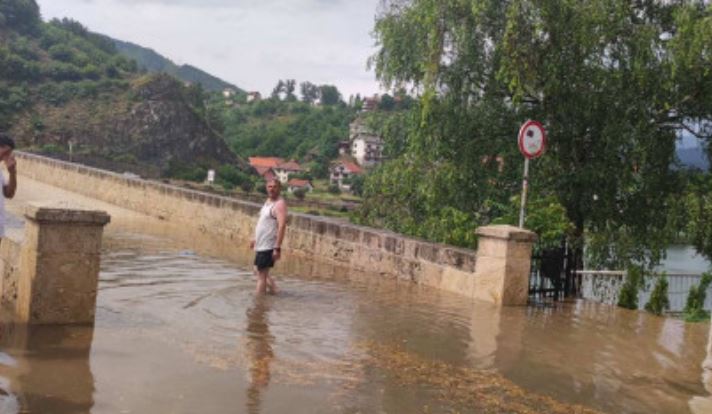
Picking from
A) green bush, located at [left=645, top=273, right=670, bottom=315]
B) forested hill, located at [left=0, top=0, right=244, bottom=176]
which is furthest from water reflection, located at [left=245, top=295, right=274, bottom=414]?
forested hill, located at [left=0, top=0, right=244, bottom=176]

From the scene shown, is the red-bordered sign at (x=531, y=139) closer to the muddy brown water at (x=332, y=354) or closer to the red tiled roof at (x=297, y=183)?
the muddy brown water at (x=332, y=354)

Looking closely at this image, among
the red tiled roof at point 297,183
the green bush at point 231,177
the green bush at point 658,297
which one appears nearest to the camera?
the green bush at point 658,297

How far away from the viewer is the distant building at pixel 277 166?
386ft

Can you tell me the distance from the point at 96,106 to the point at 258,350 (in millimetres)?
99627

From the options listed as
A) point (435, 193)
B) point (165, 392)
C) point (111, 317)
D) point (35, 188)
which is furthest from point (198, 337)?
point (35, 188)

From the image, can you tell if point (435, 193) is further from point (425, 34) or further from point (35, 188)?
point (35, 188)

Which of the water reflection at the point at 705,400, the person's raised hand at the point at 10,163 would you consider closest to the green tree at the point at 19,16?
the person's raised hand at the point at 10,163

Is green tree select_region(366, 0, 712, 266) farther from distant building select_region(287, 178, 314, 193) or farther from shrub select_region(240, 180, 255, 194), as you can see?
distant building select_region(287, 178, 314, 193)

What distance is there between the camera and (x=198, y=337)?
21.6ft

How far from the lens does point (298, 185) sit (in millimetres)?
109125

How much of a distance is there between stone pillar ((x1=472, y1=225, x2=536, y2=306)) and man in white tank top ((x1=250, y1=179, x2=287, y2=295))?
111 inches

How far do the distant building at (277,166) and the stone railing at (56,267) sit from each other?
344 feet

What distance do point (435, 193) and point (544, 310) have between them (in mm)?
6845

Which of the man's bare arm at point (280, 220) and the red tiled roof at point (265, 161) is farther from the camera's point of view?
the red tiled roof at point (265, 161)
